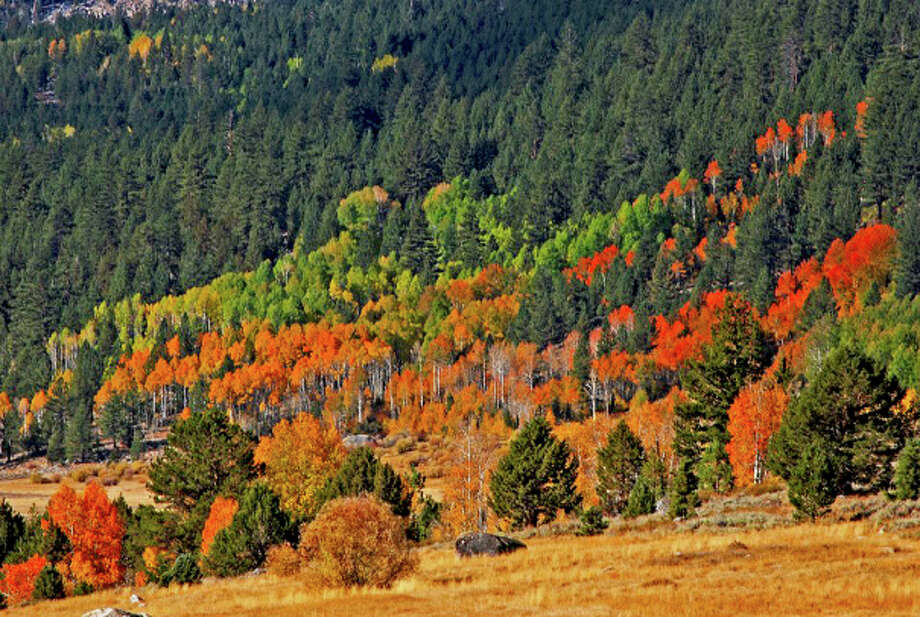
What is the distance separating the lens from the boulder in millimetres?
59375

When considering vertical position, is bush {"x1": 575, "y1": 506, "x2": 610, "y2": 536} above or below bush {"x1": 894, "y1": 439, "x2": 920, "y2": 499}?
below

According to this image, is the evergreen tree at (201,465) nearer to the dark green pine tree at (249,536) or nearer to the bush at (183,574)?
the dark green pine tree at (249,536)

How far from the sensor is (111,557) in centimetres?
9538

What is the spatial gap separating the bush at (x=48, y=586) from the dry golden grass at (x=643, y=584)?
10.9 m

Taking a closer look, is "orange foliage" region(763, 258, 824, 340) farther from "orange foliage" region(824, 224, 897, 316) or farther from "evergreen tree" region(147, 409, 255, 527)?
"evergreen tree" region(147, 409, 255, 527)

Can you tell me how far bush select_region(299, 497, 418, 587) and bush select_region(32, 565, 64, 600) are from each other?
2694 centimetres

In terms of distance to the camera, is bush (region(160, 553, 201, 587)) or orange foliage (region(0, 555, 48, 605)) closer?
bush (region(160, 553, 201, 587))

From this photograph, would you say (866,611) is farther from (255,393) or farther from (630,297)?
(255,393)

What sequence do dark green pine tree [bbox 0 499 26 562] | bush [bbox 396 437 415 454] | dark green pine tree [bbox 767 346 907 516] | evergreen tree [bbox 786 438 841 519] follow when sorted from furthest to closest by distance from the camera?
bush [bbox 396 437 415 454] → dark green pine tree [bbox 0 499 26 562] → dark green pine tree [bbox 767 346 907 516] → evergreen tree [bbox 786 438 841 519]

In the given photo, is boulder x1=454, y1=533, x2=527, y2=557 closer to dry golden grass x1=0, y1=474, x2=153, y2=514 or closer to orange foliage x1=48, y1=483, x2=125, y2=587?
orange foliage x1=48, y1=483, x2=125, y2=587

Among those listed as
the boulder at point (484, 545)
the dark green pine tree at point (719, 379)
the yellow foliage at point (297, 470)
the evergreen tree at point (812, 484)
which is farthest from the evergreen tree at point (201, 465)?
the evergreen tree at point (812, 484)

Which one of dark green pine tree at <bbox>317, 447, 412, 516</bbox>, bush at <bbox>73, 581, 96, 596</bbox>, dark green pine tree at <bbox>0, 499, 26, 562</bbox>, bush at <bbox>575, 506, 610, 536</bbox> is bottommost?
bush at <bbox>73, 581, 96, 596</bbox>

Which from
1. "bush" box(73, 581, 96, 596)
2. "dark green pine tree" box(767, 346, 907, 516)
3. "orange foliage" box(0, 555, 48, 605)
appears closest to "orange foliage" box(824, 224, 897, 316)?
"dark green pine tree" box(767, 346, 907, 516)

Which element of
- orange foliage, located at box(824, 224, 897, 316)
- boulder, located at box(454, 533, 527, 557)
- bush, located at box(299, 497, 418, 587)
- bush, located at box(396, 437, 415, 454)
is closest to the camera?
bush, located at box(299, 497, 418, 587)
